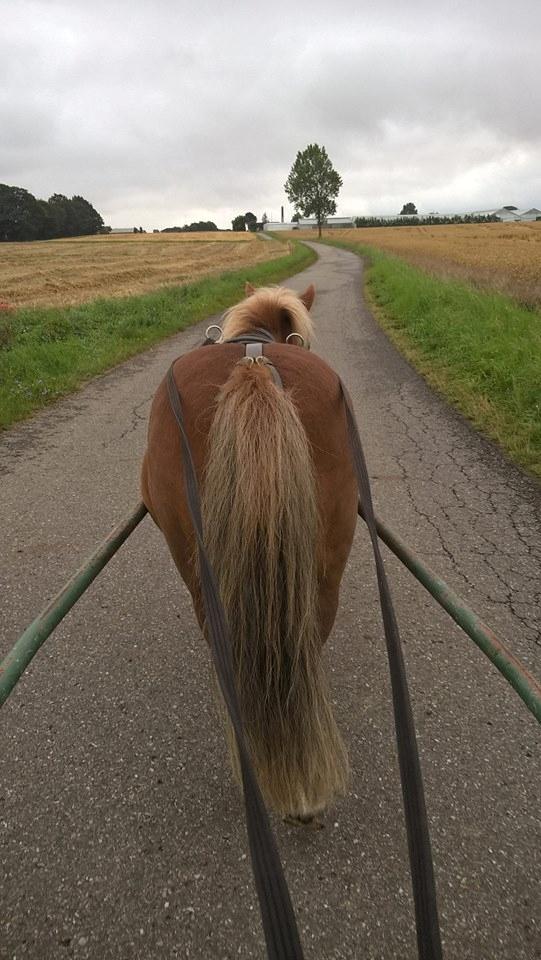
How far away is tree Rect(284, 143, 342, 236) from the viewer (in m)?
64.7

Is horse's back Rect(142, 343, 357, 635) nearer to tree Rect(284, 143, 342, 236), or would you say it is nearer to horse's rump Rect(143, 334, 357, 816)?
horse's rump Rect(143, 334, 357, 816)

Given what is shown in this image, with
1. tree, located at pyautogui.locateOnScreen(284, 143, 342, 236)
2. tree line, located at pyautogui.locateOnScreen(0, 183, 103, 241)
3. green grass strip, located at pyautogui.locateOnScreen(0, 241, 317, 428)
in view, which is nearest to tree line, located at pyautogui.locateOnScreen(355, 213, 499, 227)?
tree, located at pyautogui.locateOnScreen(284, 143, 342, 236)

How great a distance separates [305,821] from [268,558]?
91cm

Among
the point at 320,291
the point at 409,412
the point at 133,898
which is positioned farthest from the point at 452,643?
the point at 320,291

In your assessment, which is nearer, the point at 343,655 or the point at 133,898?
the point at 133,898

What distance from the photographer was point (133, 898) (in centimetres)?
155

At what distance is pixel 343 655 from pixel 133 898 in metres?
1.22

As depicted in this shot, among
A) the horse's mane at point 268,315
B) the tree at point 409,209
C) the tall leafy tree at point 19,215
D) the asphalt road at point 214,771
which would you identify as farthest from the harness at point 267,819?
the tree at point 409,209

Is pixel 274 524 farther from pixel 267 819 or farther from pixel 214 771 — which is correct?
pixel 214 771

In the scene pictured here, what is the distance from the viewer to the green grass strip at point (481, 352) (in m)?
5.06

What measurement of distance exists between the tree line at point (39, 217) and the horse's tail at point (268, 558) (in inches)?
2706

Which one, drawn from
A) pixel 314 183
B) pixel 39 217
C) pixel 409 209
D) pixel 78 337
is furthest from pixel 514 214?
pixel 78 337

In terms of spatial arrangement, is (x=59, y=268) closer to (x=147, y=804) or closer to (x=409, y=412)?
(x=409, y=412)

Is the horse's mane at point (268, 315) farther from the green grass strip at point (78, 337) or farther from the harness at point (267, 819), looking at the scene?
A: the green grass strip at point (78, 337)
